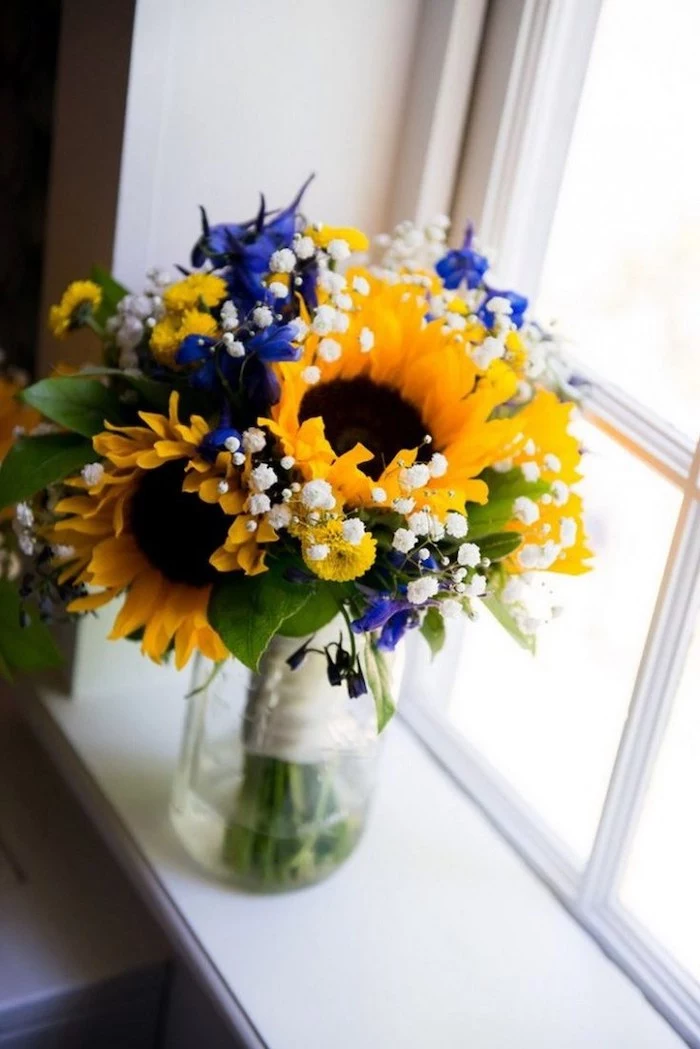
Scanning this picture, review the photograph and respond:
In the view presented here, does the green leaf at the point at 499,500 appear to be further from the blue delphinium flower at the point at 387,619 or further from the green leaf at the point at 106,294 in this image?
the green leaf at the point at 106,294

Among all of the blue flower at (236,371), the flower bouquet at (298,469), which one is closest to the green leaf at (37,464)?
the flower bouquet at (298,469)

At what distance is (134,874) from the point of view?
1.09m

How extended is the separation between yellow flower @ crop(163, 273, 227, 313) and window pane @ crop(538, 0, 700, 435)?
1.06 feet

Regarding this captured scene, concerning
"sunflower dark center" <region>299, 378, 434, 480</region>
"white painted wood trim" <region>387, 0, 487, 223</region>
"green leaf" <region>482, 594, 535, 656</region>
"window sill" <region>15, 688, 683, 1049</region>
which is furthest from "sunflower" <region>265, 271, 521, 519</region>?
"window sill" <region>15, 688, 683, 1049</region>

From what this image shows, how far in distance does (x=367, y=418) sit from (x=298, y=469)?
0.10m

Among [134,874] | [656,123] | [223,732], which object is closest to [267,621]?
[223,732]

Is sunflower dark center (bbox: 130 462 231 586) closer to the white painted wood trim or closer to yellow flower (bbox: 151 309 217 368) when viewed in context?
yellow flower (bbox: 151 309 217 368)

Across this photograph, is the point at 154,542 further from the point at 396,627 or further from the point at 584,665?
the point at 584,665

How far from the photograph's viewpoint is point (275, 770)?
1025mm

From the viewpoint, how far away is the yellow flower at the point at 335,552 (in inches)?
31.2

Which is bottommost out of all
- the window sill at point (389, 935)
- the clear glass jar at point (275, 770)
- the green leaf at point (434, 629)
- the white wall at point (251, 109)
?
the window sill at point (389, 935)

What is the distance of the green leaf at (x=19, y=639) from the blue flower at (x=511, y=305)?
0.40 metres

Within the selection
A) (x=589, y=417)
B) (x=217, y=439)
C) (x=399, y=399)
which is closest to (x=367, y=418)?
(x=399, y=399)

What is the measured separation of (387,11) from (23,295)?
520 millimetres
